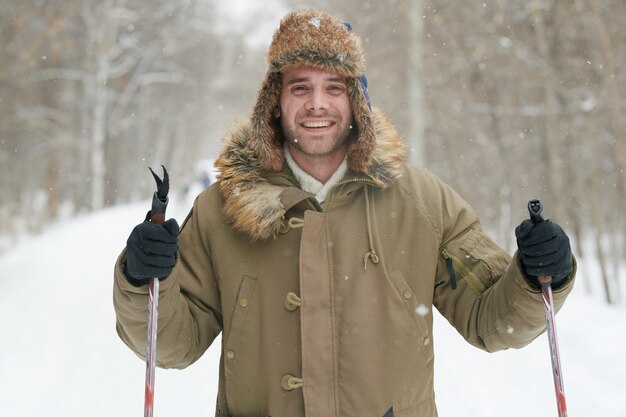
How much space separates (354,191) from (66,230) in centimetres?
1366

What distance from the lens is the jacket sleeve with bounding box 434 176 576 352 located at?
2.20 metres

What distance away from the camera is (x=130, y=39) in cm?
1852

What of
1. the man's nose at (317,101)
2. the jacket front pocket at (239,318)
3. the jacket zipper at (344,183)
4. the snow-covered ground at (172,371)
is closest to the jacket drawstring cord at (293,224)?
the jacket zipper at (344,183)

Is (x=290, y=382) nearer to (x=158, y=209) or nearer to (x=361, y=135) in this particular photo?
(x=158, y=209)

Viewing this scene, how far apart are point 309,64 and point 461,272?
1.04 m

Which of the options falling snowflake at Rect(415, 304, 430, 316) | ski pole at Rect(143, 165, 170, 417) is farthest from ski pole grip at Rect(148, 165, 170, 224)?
falling snowflake at Rect(415, 304, 430, 316)

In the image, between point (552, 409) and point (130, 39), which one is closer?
point (552, 409)

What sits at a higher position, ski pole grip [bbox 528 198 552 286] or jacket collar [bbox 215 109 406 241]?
jacket collar [bbox 215 109 406 241]

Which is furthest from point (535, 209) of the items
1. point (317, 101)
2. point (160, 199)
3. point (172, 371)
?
point (172, 371)

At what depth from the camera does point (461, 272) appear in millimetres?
2375

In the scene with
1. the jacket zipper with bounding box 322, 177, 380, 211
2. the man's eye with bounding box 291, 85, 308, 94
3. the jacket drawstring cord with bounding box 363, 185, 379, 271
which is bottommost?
the jacket drawstring cord with bounding box 363, 185, 379, 271

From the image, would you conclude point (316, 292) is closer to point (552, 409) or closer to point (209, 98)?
point (552, 409)

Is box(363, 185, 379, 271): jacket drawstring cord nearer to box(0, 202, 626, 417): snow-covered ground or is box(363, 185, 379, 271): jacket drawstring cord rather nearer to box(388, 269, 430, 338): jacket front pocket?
box(388, 269, 430, 338): jacket front pocket

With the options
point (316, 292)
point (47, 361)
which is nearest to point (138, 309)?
point (316, 292)
